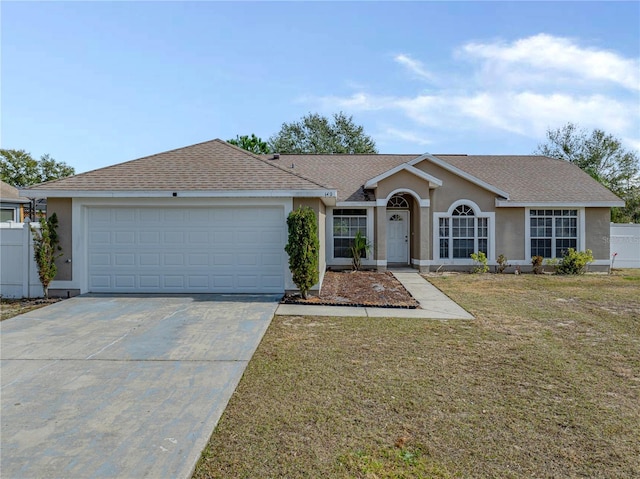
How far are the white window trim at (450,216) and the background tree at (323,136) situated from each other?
83.3 feet

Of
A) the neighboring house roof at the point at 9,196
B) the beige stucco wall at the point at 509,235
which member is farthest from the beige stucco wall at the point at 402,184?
the neighboring house roof at the point at 9,196

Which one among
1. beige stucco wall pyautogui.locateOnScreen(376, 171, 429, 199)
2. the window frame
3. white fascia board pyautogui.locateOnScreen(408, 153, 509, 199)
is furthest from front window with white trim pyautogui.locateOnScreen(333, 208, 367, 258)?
the window frame

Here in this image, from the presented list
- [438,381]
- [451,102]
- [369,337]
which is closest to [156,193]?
[369,337]

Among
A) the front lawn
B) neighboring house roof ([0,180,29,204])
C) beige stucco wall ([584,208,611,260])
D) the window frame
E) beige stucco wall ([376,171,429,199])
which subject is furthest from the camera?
the window frame

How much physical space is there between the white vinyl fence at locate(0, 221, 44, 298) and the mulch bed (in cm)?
678

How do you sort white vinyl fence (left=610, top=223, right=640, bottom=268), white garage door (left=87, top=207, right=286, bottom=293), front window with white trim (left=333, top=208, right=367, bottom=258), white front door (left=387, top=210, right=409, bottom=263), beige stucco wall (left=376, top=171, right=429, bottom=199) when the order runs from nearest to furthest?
white garage door (left=87, top=207, right=286, bottom=293), beige stucco wall (left=376, top=171, right=429, bottom=199), front window with white trim (left=333, top=208, right=367, bottom=258), white front door (left=387, top=210, right=409, bottom=263), white vinyl fence (left=610, top=223, right=640, bottom=268)

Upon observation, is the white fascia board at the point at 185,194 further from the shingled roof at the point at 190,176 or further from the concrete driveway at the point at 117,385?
the concrete driveway at the point at 117,385

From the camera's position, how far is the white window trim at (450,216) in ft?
53.0

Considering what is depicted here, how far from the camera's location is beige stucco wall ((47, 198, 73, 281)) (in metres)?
10.5

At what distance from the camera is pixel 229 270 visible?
1070 centimetres

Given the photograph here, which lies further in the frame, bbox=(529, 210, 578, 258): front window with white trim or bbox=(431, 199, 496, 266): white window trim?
bbox=(529, 210, 578, 258): front window with white trim

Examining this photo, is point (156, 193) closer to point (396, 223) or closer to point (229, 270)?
point (229, 270)

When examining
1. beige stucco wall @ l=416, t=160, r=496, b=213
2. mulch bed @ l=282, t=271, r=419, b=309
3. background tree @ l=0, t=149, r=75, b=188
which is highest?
background tree @ l=0, t=149, r=75, b=188

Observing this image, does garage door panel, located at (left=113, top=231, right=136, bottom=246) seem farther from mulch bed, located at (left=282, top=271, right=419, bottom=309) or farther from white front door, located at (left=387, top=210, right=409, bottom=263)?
white front door, located at (left=387, top=210, right=409, bottom=263)
